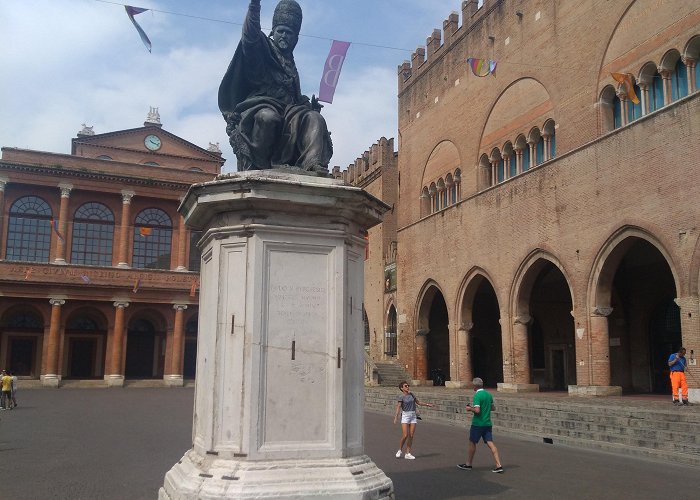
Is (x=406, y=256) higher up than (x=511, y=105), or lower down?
lower down

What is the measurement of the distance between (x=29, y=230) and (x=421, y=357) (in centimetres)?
2404

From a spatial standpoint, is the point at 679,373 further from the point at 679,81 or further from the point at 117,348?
the point at 117,348

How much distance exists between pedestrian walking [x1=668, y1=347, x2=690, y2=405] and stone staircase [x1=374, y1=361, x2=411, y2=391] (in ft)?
52.7

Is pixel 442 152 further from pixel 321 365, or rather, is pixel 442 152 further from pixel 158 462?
pixel 321 365

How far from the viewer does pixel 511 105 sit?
80.9ft

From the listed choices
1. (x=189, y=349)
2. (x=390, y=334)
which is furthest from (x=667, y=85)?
(x=189, y=349)

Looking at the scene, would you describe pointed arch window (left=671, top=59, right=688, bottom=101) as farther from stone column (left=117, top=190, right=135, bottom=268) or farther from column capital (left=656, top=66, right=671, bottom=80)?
stone column (left=117, top=190, right=135, bottom=268)

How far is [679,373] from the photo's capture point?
1488 cm

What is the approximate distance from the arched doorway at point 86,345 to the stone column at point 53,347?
1.75m

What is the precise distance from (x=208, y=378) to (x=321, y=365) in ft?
2.76

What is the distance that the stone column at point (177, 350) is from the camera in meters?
39.1

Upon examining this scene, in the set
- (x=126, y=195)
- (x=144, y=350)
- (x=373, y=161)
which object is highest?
(x=373, y=161)

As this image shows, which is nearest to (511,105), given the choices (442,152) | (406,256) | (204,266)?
(442,152)

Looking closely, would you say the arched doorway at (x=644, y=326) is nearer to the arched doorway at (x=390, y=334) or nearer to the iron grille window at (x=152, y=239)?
the arched doorway at (x=390, y=334)
